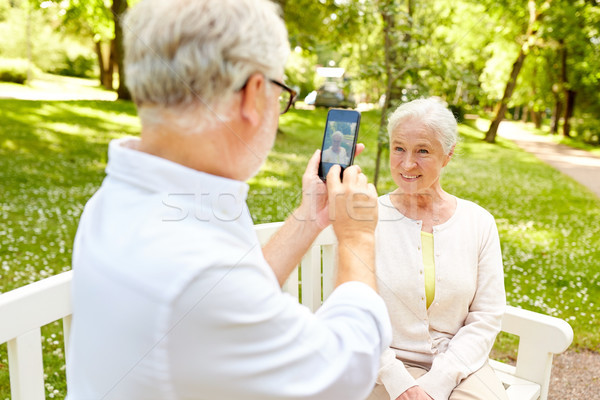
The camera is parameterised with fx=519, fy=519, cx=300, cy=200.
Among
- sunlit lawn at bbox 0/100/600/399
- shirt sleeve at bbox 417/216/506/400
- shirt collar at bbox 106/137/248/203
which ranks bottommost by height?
sunlit lawn at bbox 0/100/600/399

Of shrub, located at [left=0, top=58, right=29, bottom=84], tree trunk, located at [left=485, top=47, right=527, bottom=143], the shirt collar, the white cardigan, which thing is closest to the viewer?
the shirt collar

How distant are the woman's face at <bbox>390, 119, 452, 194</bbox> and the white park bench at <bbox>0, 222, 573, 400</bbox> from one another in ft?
1.66

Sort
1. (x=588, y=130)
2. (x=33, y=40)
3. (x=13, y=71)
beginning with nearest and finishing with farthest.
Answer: (x=588, y=130) < (x=13, y=71) < (x=33, y=40)

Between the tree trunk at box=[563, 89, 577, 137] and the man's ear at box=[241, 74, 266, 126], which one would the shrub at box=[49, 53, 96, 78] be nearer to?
the tree trunk at box=[563, 89, 577, 137]

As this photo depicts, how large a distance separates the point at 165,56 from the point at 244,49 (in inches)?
6.9

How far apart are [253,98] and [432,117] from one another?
1.64m

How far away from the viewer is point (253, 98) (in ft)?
4.12

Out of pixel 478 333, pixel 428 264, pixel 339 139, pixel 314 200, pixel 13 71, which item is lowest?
pixel 478 333

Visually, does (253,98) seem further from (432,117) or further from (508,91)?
(508,91)

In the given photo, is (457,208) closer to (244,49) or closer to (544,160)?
(244,49)

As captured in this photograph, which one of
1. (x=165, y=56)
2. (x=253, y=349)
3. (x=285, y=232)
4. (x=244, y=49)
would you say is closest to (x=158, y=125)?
(x=165, y=56)

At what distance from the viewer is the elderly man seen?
1071 millimetres

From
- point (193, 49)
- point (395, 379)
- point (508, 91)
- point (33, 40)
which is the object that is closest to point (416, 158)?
point (395, 379)

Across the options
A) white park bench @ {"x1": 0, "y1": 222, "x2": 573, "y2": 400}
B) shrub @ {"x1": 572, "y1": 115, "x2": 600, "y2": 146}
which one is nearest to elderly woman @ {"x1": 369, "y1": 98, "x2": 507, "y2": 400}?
white park bench @ {"x1": 0, "y1": 222, "x2": 573, "y2": 400}
